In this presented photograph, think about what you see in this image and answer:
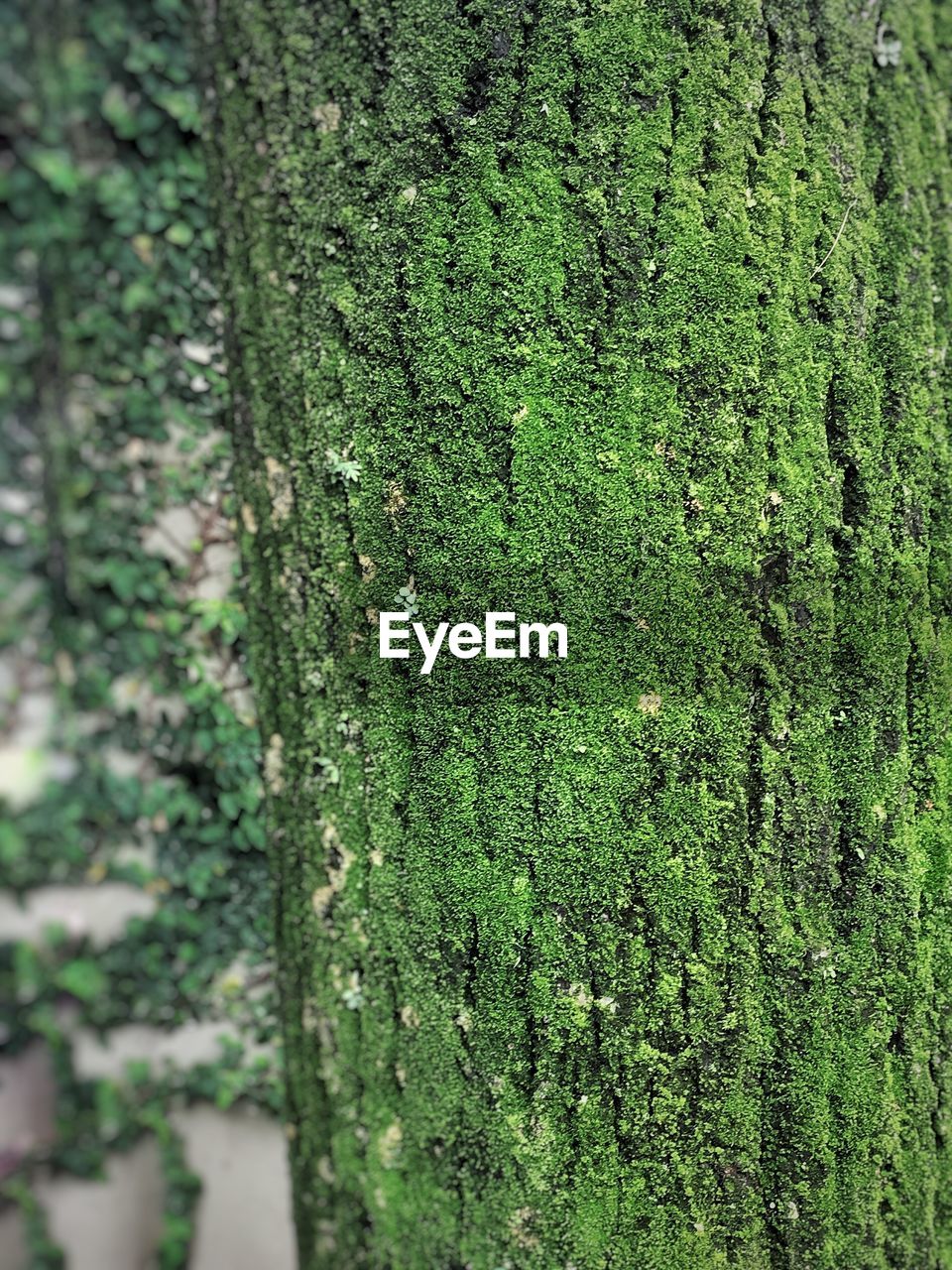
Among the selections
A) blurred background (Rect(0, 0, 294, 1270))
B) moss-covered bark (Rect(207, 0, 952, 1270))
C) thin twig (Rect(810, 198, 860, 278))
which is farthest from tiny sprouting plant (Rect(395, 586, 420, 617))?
thin twig (Rect(810, 198, 860, 278))

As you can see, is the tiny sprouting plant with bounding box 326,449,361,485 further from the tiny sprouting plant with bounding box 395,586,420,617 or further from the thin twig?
the thin twig

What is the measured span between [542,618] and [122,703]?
81cm

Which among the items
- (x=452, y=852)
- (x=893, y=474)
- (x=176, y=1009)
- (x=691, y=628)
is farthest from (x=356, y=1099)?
(x=893, y=474)

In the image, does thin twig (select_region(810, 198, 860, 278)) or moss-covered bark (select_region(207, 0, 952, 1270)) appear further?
thin twig (select_region(810, 198, 860, 278))

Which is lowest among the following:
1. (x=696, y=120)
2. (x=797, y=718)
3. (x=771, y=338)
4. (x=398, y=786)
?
(x=398, y=786)

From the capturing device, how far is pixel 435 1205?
4.95 ft

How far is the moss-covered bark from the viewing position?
149cm

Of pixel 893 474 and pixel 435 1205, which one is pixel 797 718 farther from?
pixel 435 1205

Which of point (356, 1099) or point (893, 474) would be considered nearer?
point (356, 1099)

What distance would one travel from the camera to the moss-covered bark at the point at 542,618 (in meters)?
1.49

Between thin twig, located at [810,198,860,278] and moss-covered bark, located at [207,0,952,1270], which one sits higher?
thin twig, located at [810,198,860,278]

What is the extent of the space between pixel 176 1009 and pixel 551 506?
48.4 inches

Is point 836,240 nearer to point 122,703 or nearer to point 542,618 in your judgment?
point 542,618

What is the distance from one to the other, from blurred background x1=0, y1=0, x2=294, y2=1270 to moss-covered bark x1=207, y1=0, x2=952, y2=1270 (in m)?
0.09
